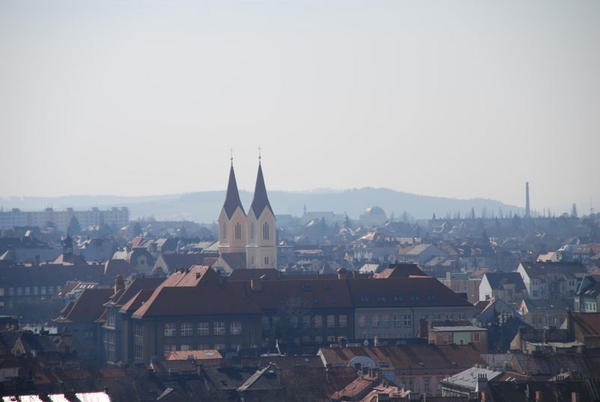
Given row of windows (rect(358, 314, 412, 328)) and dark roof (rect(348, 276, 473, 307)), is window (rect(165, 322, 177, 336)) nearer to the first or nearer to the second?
row of windows (rect(358, 314, 412, 328))

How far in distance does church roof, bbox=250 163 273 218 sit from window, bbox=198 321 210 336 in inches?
2035

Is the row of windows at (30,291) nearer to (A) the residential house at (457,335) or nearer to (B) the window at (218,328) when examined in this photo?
(B) the window at (218,328)

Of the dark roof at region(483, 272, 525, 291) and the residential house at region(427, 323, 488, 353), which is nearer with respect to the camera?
the residential house at region(427, 323, 488, 353)

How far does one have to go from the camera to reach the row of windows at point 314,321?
113625 mm

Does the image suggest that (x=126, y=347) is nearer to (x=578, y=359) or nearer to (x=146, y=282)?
(x=146, y=282)

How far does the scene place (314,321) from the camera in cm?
11556

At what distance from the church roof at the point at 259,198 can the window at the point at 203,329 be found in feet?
170

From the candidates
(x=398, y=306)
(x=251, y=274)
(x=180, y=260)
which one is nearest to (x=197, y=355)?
(x=398, y=306)

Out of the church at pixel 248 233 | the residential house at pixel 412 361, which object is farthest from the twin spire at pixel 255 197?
the residential house at pixel 412 361

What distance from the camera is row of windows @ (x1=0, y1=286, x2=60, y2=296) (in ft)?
547

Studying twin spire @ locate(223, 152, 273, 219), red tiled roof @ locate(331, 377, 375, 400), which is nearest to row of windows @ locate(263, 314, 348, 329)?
red tiled roof @ locate(331, 377, 375, 400)

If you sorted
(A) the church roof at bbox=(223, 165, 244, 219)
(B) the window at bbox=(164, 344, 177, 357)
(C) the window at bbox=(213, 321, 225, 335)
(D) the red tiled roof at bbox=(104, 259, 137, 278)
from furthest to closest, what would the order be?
(D) the red tiled roof at bbox=(104, 259, 137, 278)
(A) the church roof at bbox=(223, 165, 244, 219)
(C) the window at bbox=(213, 321, 225, 335)
(B) the window at bbox=(164, 344, 177, 357)

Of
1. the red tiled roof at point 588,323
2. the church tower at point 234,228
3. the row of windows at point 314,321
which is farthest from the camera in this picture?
the church tower at point 234,228

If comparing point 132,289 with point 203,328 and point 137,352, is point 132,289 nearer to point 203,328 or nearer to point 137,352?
point 137,352
